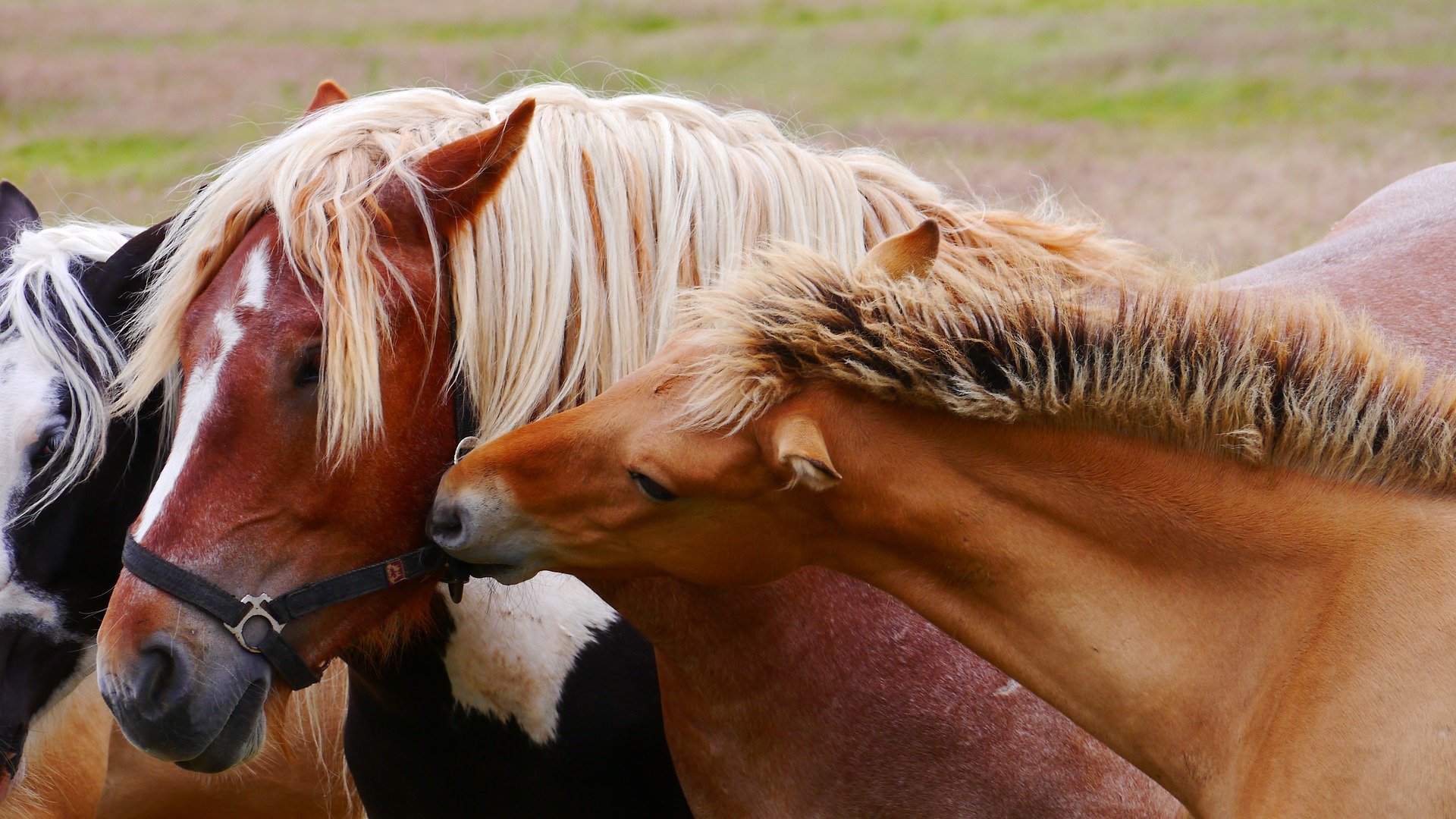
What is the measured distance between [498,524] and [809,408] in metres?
0.60

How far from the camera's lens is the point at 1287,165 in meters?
11.5

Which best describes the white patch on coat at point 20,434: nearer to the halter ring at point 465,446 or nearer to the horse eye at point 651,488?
the halter ring at point 465,446

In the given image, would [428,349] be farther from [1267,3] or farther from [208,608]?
[1267,3]

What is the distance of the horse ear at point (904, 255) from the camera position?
2275 millimetres

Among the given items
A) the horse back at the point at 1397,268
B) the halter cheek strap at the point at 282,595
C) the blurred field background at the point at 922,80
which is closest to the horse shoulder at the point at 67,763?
the halter cheek strap at the point at 282,595

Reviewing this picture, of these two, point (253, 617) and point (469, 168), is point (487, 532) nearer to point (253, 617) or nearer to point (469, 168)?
point (253, 617)

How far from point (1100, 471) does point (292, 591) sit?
146 centimetres

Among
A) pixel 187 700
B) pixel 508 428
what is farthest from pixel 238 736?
pixel 508 428

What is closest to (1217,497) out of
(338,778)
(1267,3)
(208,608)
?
(208,608)

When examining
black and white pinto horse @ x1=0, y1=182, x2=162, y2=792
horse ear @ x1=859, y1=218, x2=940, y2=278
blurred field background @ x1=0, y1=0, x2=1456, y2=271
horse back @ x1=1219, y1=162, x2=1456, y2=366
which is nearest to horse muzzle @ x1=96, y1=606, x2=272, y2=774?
black and white pinto horse @ x1=0, y1=182, x2=162, y2=792

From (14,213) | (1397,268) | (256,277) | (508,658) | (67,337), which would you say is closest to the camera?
(256,277)

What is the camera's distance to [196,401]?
7.80ft

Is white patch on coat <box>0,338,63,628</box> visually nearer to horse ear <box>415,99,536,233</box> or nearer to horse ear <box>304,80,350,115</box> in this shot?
horse ear <box>304,80,350,115</box>

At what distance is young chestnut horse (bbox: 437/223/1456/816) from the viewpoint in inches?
86.5
